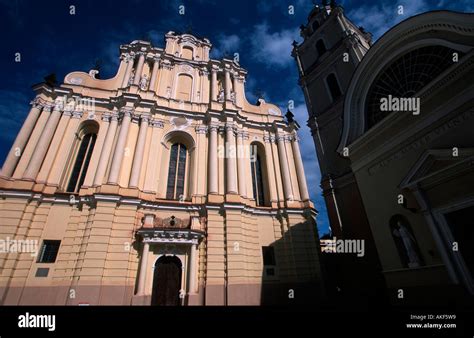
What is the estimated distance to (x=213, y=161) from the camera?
1593cm

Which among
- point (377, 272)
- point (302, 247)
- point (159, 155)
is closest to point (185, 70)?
point (159, 155)

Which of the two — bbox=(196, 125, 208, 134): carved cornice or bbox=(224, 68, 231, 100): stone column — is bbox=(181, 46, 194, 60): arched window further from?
bbox=(196, 125, 208, 134): carved cornice

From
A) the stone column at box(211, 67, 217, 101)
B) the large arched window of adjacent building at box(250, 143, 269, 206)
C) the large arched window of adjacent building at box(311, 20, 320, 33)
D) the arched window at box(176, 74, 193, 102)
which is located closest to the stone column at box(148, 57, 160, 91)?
the arched window at box(176, 74, 193, 102)

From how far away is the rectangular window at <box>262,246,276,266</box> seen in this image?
14.2 metres

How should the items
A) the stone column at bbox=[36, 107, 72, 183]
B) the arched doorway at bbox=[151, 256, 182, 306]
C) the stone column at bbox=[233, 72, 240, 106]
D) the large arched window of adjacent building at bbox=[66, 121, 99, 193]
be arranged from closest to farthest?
1. the arched doorway at bbox=[151, 256, 182, 306]
2. the stone column at bbox=[36, 107, 72, 183]
3. the large arched window of adjacent building at bbox=[66, 121, 99, 193]
4. the stone column at bbox=[233, 72, 240, 106]

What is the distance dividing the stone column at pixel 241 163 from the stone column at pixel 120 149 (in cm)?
773

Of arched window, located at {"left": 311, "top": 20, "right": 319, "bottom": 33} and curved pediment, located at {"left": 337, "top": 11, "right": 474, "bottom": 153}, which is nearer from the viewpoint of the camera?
curved pediment, located at {"left": 337, "top": 11, "right": 474, "bottom": 153}

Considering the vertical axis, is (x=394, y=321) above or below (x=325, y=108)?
below

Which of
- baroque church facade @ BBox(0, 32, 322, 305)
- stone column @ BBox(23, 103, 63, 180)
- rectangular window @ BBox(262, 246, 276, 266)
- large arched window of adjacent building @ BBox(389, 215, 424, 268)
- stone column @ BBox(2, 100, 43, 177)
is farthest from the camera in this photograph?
rectangular window @ BBox(262, 246, 276, 266)

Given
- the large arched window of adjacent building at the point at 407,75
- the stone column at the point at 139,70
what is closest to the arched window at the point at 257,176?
the large arched window of adjacent building at the point at 407,75

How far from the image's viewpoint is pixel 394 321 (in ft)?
9.41

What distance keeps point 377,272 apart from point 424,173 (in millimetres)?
7527

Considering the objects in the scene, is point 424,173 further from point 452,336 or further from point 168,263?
point 168,263

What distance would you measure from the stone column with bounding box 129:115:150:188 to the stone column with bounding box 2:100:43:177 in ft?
20.1
